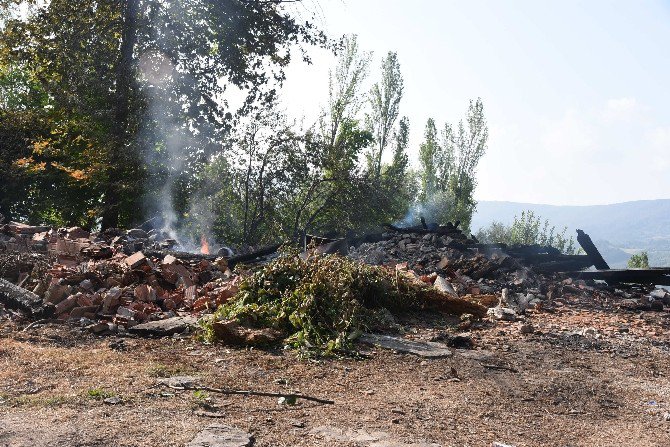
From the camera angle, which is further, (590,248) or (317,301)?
(590,248)

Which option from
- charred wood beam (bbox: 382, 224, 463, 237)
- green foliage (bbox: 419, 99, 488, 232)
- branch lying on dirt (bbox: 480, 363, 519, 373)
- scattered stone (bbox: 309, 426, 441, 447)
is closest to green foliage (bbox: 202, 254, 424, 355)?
branch lying on dirt (bbox: 480, 363, 519, 373)

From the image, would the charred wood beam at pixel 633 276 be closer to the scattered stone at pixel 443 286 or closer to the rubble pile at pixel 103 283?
the scattered stone at pixel 443 286

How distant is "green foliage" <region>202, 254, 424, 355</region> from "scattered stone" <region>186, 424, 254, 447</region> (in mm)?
2161

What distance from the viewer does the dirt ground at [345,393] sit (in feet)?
10.6

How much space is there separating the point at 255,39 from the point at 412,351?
13866 mm

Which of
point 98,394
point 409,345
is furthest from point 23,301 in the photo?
point 409,345

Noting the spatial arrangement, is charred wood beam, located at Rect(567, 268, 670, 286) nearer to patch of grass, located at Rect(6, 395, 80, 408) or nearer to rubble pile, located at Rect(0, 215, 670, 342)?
rubble pile, located at Rect(0, 215, 670, 342)

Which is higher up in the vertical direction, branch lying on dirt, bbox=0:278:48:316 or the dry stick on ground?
branch lying on dirt, bbox=0:278:48:316

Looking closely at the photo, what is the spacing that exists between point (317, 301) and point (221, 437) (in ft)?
10.6

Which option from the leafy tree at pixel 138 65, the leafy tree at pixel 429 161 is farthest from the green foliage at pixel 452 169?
the leafy tree at pixel 138 65

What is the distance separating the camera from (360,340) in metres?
5.89

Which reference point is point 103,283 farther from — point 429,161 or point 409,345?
point 429,161

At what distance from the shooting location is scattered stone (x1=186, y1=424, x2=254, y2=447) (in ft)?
9.73

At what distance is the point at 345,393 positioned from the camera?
164 inches
